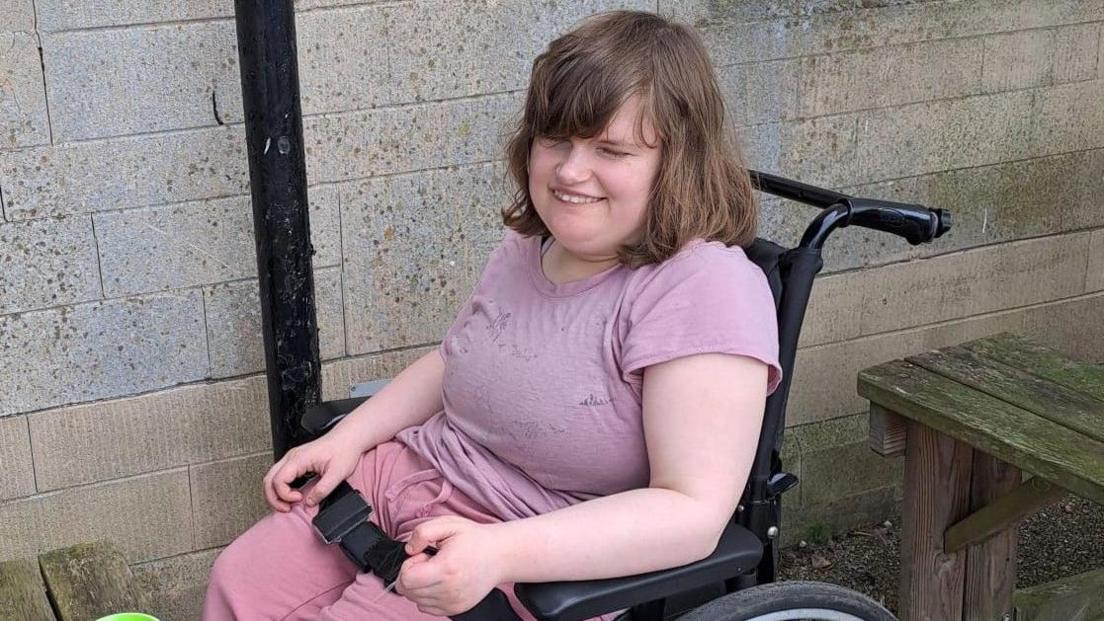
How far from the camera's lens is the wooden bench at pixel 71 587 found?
229 cm

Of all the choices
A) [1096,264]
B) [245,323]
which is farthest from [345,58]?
[1096,264]

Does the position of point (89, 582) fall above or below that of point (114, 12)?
below

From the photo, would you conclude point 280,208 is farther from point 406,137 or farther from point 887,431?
point 887,431

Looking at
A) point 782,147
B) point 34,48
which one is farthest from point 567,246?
point 782,147

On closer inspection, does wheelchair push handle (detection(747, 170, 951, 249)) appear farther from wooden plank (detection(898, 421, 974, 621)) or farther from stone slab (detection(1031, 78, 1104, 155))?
stone slab (detection(1031, 78, 1104, 155))

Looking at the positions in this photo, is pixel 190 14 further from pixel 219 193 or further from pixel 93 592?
pixel 93 592

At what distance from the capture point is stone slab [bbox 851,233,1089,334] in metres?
3.78

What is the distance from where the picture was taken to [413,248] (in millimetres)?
3174

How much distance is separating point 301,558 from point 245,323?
99 centimetres

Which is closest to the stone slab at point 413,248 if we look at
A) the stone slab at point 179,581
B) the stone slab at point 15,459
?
the stone slab at point 179,581

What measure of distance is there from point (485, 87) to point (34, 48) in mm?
950

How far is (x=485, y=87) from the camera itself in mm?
3135

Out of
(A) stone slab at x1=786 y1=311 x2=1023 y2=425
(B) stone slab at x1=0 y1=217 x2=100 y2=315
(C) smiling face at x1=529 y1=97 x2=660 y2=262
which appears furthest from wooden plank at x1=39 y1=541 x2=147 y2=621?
(A) stone slab at x1=786 y1=311 x2=1023 y2=425

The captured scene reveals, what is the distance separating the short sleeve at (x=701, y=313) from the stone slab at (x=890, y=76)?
1521mm
